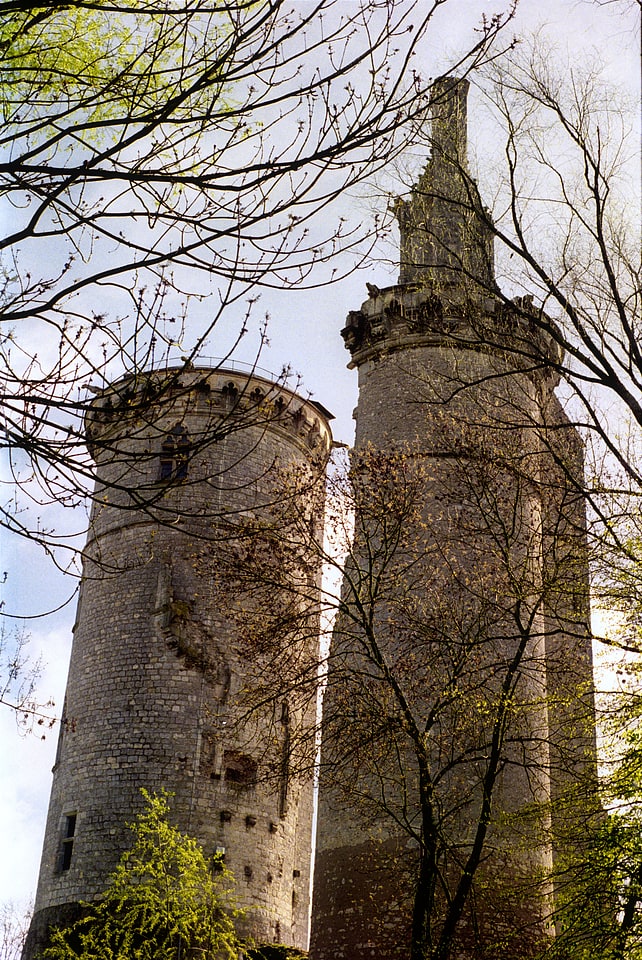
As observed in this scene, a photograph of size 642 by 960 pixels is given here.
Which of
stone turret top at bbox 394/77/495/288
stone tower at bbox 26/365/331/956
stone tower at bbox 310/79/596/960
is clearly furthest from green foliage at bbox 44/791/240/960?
stone turret top at bbox 394/77/495/288

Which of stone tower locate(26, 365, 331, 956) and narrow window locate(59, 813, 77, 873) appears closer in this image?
stone tower locate(26, 365, 331, 956)

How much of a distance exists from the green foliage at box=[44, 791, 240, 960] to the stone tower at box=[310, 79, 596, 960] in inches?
148

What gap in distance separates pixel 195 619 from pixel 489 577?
12489 mm

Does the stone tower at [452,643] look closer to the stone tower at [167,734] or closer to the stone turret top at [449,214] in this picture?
A: the stone turret top at [449,214]

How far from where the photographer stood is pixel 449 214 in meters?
22.2

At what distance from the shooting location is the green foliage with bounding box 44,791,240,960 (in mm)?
20969

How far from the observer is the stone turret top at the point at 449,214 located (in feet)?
37.7

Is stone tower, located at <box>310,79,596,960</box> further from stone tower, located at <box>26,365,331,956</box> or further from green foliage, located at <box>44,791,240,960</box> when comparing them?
stone tower, located at <box>26,365,331,956</box>

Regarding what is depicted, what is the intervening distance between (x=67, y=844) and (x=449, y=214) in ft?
50.8

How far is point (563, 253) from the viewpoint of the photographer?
11508mm

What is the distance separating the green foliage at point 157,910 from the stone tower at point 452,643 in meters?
3.75

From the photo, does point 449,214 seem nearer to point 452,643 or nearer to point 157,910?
point 452,643

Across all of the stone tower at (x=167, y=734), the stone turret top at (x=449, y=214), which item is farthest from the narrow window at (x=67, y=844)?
the stone turret top at (x=449, y=214)

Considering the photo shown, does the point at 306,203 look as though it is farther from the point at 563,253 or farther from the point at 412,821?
the point at 412,821
